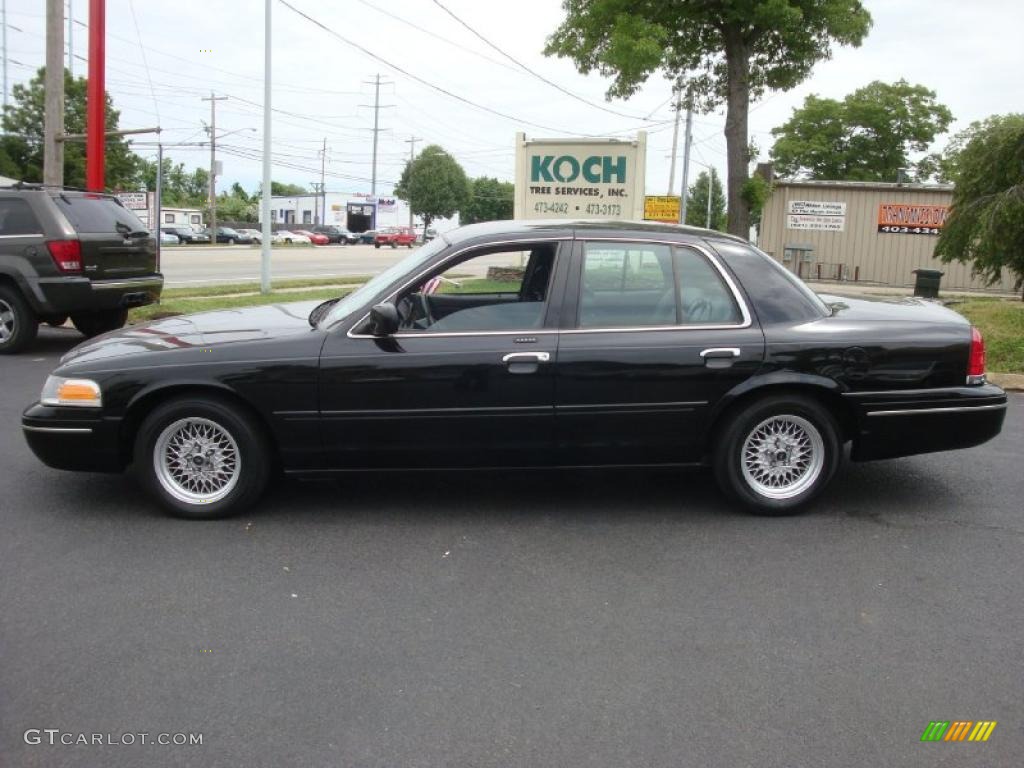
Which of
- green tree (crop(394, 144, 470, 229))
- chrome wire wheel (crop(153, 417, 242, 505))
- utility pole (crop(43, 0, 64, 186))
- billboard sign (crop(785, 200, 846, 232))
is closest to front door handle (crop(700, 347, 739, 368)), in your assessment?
chrome wire wheel (crop(153, 417, 242, 505))

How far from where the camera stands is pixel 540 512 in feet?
16.7

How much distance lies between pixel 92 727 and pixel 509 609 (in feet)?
5.28

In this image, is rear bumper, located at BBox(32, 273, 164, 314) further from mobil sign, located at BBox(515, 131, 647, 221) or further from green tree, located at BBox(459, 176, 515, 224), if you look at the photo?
green tree, located at BBox(459, 176, 515, 224)

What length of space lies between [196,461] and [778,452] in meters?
3.08

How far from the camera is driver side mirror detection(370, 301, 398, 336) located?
4.62 metres

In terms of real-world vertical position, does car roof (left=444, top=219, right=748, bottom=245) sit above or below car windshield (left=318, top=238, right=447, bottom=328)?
above

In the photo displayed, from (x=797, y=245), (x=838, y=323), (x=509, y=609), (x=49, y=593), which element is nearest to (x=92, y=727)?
(x=49, y=593)

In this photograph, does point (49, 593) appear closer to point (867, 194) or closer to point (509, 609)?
point (509, 609)

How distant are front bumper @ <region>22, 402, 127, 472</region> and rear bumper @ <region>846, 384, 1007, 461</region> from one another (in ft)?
12.7

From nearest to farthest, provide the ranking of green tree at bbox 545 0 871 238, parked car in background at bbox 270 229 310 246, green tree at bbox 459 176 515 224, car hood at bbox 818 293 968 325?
car hood at bbox 818 293 968 325, green tree at bbox 545 0 871 238, parked car in background at bbox 270 229 310 246, green tree at bbox 459 176 515 224


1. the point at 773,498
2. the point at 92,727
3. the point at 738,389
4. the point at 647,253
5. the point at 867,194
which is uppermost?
the point at 867,194

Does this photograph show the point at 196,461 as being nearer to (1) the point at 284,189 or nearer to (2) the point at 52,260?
(2) the point at 52,260

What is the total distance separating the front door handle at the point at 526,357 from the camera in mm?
4758

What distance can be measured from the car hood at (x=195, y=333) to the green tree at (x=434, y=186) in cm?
8528
